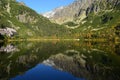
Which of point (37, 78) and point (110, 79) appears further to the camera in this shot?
point (37, 78)

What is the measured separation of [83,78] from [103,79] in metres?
4.60

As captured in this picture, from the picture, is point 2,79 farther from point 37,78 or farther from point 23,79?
point 37,78

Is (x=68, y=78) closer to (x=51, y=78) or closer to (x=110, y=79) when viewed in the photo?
(x=51, y=78)

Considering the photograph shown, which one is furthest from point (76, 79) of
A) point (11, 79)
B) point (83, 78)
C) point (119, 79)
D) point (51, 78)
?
point (11, 79)

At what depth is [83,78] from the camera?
52.0 meters

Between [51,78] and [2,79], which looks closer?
[2,79]

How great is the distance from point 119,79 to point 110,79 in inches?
72.2

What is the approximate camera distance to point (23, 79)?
167 ft

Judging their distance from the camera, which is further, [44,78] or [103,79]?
[44,78]

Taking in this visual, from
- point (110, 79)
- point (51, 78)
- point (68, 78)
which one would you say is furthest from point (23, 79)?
point (110, 79)

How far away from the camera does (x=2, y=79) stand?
163ft

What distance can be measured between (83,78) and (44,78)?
8618mm

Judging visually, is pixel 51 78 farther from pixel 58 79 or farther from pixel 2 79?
pixel 2 79

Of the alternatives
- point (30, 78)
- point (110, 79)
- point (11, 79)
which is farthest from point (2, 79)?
point (110, 79)
